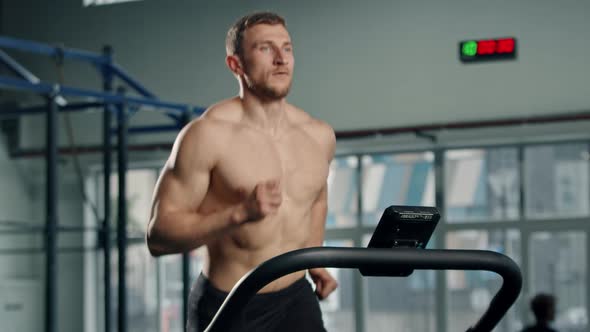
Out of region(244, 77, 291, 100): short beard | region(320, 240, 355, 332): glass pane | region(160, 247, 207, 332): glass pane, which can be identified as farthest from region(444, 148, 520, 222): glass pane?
region(244, 77, 291, 100): short beard

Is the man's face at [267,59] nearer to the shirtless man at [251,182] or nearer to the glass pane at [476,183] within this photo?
the shirtless man at [251,182]

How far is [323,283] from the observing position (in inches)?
104

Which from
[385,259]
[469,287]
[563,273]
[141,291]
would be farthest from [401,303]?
[385,259]

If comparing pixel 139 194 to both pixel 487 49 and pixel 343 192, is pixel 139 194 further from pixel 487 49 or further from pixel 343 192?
pixel 487 49

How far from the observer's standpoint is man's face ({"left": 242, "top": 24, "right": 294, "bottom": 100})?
2.44 m

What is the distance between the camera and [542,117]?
848cm

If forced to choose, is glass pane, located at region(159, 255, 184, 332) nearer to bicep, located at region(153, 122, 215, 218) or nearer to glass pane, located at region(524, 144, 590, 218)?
glass pane, located at region(524, 144, 590, 218)

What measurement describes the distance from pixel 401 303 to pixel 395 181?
4.09ft

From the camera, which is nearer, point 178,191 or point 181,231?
point 181,231

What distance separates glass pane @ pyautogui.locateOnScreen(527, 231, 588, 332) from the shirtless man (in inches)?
259

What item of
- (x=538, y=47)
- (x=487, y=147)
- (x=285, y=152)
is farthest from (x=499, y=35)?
(x=285, y=152)

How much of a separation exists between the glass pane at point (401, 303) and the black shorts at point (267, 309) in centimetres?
680

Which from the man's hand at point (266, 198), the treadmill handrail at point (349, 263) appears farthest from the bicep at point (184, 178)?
the treadmill handrail at point (349, 263)

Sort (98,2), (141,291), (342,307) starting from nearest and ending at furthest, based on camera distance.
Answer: (342,307) < (98,2) < (141,291)
